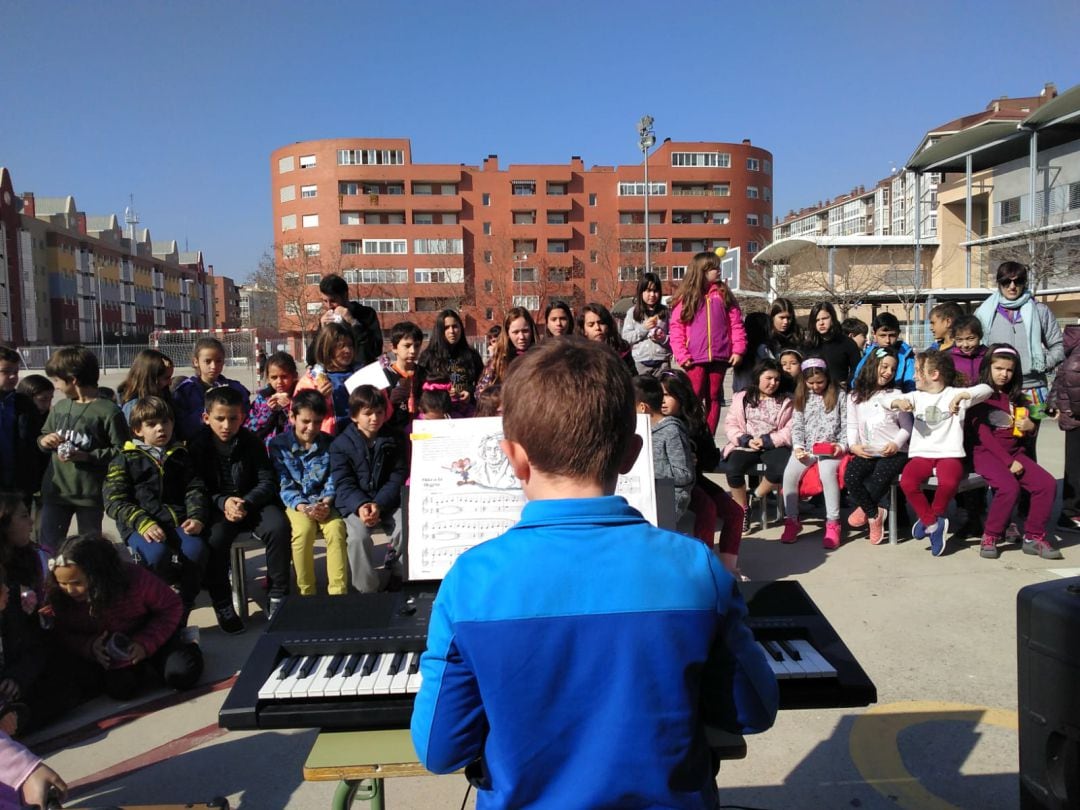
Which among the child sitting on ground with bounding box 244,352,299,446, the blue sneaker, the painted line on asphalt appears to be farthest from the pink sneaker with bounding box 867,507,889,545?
the child sitting on ground with bounding box 244,352,299,446

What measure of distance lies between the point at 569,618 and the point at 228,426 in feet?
13.2

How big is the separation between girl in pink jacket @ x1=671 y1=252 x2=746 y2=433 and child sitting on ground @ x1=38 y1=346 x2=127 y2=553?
14.5ft

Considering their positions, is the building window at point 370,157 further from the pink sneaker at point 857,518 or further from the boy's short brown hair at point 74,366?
the pink sneaker at point 857,518

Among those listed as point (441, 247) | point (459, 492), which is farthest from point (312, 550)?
point (441, 247)

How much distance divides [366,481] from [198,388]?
1951mm

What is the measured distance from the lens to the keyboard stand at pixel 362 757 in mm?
1856

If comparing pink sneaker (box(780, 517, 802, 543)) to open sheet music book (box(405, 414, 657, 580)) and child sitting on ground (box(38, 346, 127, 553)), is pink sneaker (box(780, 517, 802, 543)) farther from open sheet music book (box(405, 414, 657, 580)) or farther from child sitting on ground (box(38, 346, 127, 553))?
child sitting on ground (box(38, 346, 127, 553))

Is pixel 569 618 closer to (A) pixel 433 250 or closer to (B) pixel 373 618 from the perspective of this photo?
(B) pixel 373 618

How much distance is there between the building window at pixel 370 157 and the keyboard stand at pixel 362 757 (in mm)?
68704

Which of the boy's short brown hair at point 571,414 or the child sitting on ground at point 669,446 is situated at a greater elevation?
the boy's short brown hair at point 571,414

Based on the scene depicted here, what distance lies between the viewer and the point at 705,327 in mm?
6477

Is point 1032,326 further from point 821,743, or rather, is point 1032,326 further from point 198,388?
point 198,388

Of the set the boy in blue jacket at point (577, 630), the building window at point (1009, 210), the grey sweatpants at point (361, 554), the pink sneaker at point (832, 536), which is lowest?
the pink sneaker at point (832, 536)

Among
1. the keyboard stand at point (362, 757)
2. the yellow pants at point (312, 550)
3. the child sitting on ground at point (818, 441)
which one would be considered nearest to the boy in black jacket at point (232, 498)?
the yellow pants at point (312, 550)
